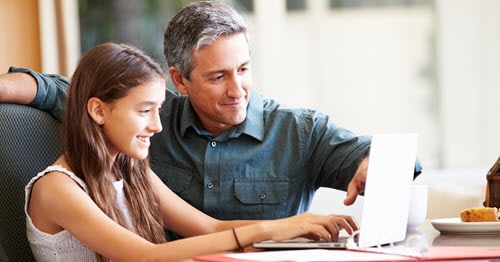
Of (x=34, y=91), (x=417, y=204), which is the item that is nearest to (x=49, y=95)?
(x=34, y=91)

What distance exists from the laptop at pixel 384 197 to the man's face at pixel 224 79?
64 centimetres

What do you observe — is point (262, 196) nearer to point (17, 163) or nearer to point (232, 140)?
point (232, 140)

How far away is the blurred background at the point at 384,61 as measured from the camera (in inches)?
187

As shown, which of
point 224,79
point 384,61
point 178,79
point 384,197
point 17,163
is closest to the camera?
point 384,197

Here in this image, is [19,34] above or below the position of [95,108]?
below

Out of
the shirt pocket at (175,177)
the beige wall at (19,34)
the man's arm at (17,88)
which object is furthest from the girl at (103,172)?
the beige wall at (19,34)

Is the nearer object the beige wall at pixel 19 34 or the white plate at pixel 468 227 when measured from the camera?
the white plate at pixel 468 227

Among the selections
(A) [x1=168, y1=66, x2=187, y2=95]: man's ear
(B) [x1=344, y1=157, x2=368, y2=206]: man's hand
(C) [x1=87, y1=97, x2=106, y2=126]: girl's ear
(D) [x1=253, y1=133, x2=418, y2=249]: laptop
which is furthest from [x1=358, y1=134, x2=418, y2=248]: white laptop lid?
(A) [x1=168, y1=66, x2=187, y2=95]: man's ear

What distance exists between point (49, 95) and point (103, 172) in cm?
29

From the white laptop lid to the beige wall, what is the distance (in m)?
3.31

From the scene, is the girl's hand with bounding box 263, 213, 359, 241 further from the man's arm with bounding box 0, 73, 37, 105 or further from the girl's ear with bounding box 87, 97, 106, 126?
the man's arm with bounding box 0, 73, 37, 105

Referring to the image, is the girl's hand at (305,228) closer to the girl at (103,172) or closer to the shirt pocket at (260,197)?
the girl at (103,172)

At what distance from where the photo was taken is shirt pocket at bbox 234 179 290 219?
7.22ft

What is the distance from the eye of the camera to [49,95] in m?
2.00
